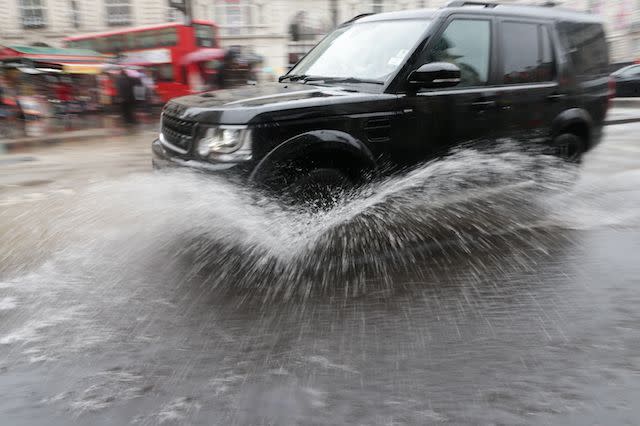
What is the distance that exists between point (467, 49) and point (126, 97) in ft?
41.1

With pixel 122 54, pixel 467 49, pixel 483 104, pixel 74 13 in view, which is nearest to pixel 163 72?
pixel 122 54

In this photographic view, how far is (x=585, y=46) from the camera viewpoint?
5.94 metres

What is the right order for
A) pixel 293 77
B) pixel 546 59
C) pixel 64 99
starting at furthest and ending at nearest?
pixel 64 99 → pixel 546 59 → pixel 293 77

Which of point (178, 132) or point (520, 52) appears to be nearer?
point (178, 132)

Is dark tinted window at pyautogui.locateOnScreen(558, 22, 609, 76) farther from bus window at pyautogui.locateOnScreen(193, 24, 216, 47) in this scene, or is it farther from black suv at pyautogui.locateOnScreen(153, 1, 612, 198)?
bus window at pyautogui.locateOnScreen(193, 24, 216, 47)

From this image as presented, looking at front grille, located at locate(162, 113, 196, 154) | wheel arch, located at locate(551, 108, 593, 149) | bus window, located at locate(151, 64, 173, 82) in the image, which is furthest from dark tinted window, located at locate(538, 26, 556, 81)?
bus window, located at locate(151, 64, 173, 82)

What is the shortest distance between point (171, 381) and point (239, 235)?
1.86m

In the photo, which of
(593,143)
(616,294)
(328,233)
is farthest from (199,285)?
(593,143)

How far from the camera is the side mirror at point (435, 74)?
4090mm

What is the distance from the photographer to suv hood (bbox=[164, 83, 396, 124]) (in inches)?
146

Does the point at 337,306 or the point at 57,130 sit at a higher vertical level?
the point at 57,130

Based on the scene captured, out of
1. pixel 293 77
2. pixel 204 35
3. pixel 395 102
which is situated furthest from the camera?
pixel 204 35

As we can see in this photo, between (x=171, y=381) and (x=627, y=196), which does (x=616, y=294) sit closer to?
(x=171, y=381)

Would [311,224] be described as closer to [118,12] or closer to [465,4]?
[465,4]
